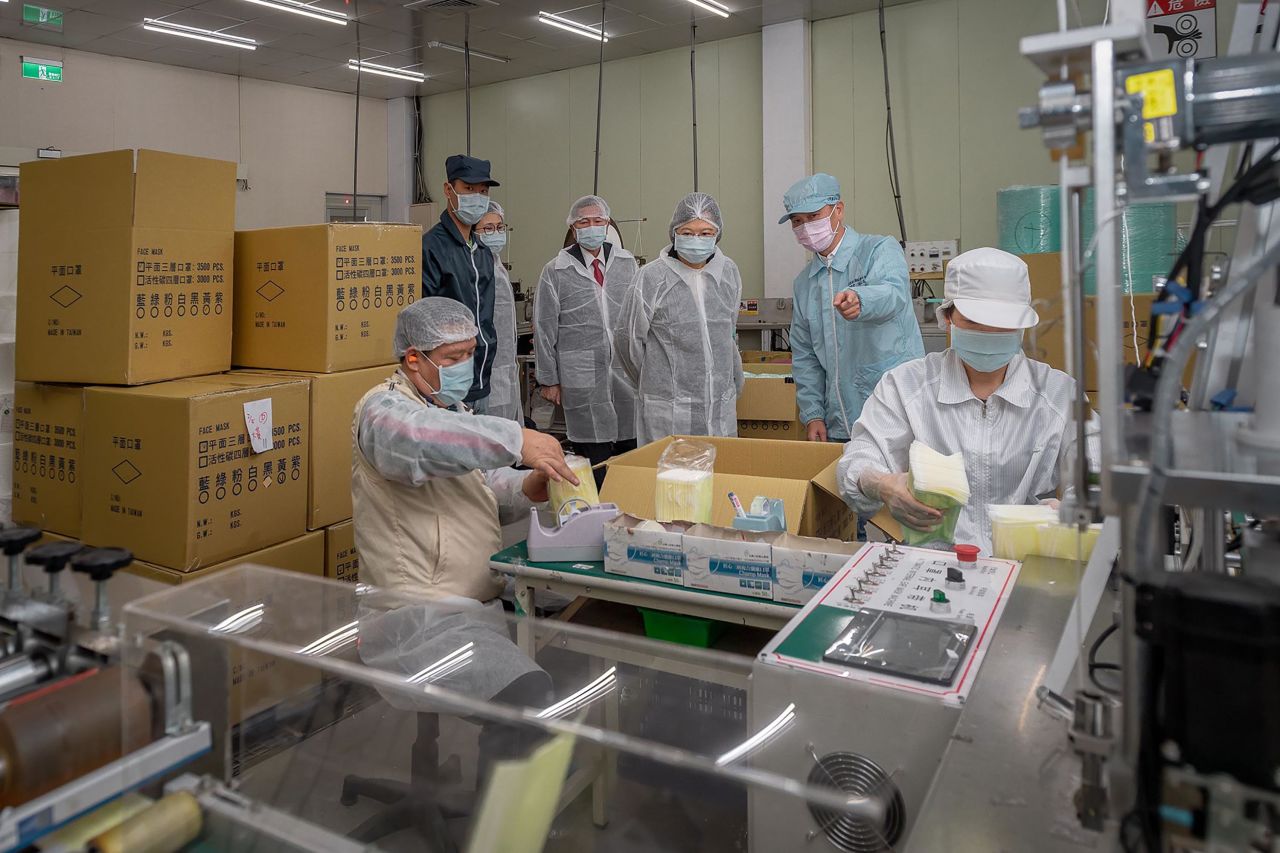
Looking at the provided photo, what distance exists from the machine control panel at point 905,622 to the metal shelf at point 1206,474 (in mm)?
391

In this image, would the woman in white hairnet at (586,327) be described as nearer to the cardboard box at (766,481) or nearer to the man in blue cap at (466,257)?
the man in blue cap at (466,257)

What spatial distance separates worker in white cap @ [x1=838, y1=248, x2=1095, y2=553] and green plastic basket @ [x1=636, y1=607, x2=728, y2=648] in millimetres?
408

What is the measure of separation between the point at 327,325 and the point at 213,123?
482 cm

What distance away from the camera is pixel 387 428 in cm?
155

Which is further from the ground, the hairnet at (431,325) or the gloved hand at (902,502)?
the hairnet at (431,325)

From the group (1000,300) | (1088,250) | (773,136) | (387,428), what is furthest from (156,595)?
(773,136)

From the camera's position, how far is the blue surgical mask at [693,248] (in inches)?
124

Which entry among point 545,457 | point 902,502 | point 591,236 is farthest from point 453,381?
point 591,236

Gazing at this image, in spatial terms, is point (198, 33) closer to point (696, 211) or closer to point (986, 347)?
point (696, 211)

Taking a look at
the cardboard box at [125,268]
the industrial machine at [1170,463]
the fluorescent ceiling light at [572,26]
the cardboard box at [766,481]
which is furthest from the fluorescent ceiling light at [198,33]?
the industrial machine at [1170,463]

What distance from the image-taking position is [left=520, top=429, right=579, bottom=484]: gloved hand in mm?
1658

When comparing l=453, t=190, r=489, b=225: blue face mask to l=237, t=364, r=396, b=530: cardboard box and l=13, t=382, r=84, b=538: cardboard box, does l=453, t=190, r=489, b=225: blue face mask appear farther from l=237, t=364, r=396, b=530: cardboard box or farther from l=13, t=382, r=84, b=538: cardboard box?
l=13, t=382, r=84, b=538: cardboard box

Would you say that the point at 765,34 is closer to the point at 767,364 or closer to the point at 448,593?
the point at 767,364

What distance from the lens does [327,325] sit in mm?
2246
